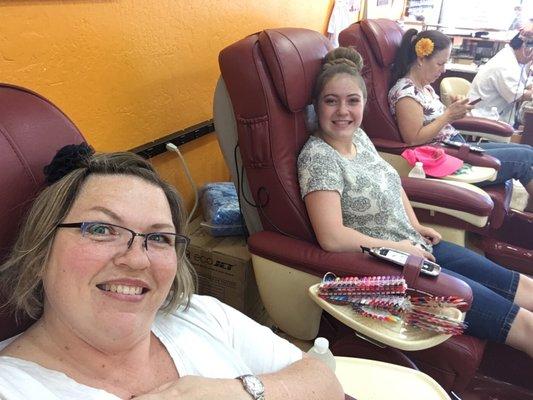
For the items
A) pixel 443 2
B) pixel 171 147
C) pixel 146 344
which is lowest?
pixel 146 344

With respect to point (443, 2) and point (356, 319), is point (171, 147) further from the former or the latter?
point (443, 2)

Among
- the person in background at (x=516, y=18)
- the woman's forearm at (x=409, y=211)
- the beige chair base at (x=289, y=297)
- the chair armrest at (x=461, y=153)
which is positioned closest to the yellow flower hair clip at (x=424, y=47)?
the chair armrest at (x=461, y=153)

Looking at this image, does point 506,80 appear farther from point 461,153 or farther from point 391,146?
point 391,146

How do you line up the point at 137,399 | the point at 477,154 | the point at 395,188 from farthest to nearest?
the point at 477,154 < the point at 395,188 < the point at 137,399

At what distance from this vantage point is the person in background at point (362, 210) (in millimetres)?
1355

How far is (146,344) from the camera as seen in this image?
0.83m

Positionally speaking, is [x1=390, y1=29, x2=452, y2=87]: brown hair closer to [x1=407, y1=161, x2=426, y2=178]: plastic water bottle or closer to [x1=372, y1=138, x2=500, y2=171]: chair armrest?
[x1=372, y1=138, x2=500, y2=171]: chair armrest

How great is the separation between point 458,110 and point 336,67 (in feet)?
3.38

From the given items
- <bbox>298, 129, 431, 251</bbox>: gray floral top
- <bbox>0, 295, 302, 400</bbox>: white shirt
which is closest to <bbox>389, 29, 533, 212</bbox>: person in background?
<bbox>298, 129, 431, 251</bbox>: gray floral top

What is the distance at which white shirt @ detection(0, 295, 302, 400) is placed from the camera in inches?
27.5

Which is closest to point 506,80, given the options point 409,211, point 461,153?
point 461,153

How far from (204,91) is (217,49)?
192 millimetres

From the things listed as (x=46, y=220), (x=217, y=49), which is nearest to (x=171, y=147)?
(x=217, y=49)

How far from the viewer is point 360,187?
1530 millimetres
